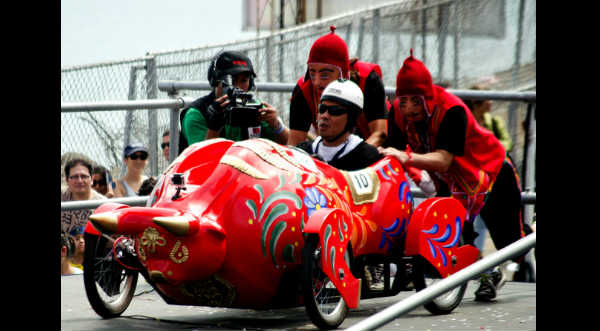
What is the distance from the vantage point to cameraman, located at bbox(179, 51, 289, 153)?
670 cm

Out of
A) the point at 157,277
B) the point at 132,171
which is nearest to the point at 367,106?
the point at 132,171

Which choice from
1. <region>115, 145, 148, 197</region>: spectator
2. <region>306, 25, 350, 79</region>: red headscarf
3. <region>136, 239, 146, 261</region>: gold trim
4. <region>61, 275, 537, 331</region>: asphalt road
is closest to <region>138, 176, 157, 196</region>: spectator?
<region>115, 145, 148, 197</region>: spectator

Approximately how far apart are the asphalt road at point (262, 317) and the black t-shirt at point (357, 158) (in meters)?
0.82

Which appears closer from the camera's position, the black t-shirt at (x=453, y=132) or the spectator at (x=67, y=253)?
the black t-shirt at (x=453, y=132)

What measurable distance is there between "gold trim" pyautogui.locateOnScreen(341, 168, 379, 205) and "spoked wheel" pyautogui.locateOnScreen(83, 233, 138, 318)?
1.25 metres

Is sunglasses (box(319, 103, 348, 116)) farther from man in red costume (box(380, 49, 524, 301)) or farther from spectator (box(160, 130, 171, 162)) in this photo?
spectator (box(160, 130, 171, 162))

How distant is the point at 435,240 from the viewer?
20.6ft

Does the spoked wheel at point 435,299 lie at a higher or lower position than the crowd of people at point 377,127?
lower

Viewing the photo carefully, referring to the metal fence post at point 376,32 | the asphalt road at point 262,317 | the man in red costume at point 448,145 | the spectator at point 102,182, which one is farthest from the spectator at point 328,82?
the metal fence post at point 376,32

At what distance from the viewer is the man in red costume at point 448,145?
669 centimetres

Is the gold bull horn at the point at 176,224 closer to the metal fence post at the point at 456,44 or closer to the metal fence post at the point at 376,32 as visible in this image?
the metal fence post at the point at 376,32
